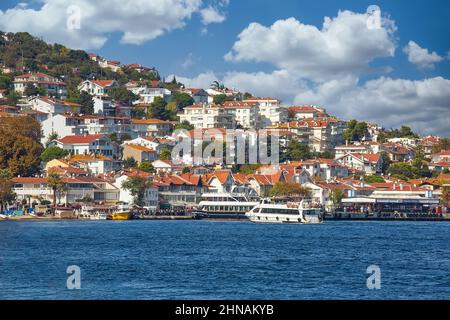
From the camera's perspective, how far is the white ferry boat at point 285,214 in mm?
64750

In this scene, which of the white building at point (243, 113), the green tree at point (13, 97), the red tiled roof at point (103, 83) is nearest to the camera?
the green tree at point (13, 97)

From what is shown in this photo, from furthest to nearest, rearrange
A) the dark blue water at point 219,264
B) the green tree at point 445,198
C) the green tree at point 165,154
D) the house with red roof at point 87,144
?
1. the green tree at point 165,154
2. the house with red roof at point 87,144
3. the green tree at point 445,198
4. the dark blue water at point 219,264

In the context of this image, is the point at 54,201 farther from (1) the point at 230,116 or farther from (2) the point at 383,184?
(1) the point at 230,116

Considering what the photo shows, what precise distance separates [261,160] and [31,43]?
4789cm

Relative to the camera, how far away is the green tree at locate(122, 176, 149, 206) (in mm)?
73625

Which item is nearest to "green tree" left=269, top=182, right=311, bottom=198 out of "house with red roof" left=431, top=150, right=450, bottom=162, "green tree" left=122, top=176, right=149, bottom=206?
"green tree" left=122, top=176, right=149, bottom=206

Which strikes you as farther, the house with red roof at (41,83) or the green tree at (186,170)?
the house with red roof at (41,83)

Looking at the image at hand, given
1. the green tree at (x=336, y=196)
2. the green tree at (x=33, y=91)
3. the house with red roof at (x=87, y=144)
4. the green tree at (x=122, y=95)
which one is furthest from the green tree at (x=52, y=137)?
the green tree at (x=336, y=196)

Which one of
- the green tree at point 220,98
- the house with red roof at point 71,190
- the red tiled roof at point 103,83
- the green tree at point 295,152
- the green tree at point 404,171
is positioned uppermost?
the red tiled roof at point 103,83

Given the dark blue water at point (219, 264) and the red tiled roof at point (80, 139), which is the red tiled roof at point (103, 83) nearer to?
the red tiled roof at point (80, 139)

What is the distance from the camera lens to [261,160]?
9431 cm

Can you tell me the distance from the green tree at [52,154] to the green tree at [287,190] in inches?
719

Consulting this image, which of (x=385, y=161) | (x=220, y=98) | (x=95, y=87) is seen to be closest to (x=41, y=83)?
(x=95, y=87)
